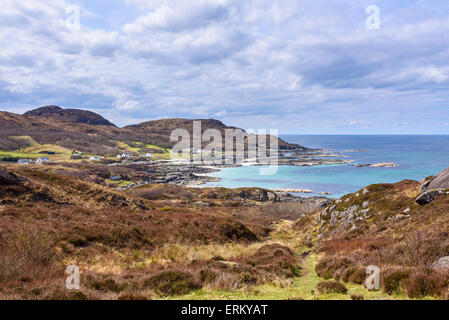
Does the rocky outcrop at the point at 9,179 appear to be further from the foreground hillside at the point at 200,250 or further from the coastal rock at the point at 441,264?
the coastal rock at the point at 441,264

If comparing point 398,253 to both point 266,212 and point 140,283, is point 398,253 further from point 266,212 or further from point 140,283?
point 266,212

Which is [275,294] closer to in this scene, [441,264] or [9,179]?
[441,264]

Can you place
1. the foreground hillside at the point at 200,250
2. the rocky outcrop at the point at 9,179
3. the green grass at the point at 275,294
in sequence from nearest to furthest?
the green grass at the point at 275,294 < the foreground hillside at the point at 200,250 < the rocky outcrop at the point at 9,179

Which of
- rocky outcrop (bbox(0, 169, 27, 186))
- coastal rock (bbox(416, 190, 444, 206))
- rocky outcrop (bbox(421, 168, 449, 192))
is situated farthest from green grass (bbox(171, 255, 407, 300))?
rocky outcrop (bbox(0, 169, 27, 186))

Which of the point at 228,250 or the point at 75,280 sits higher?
the point at 75,280

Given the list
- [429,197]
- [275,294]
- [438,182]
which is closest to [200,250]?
[275,294]

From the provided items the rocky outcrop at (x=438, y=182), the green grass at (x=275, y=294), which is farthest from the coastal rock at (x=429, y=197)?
the green grass at (x=275, y=294)
